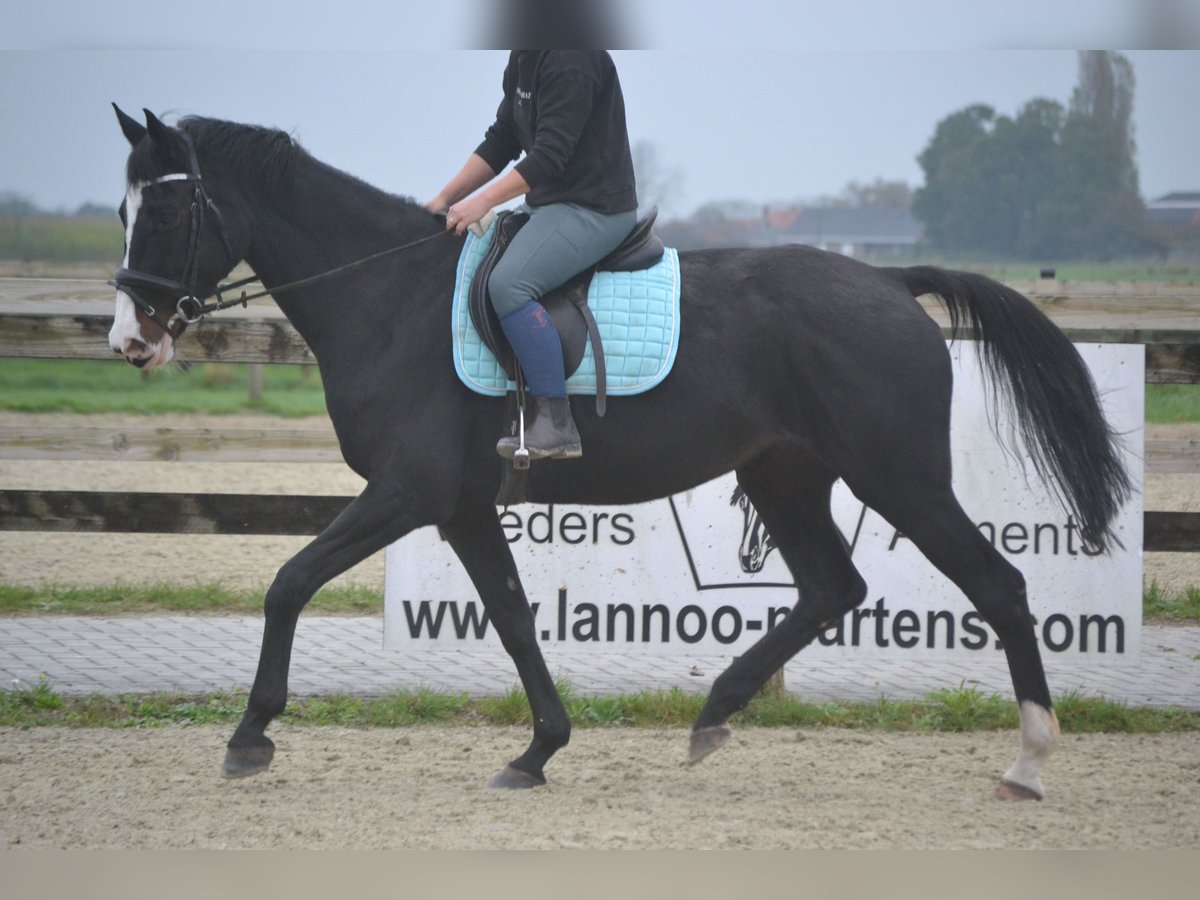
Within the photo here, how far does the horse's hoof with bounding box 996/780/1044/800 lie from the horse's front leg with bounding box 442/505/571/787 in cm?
162

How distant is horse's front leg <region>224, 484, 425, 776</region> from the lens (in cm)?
456

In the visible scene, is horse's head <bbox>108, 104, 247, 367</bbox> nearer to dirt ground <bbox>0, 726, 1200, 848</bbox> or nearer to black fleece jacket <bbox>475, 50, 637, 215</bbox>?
black fleece jacket <bbox>475, 50, 637, 215</bbox>

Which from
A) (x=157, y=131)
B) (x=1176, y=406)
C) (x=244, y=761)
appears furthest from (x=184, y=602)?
(x=1176, y=406)

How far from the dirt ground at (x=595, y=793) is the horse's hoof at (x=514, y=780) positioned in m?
0.07

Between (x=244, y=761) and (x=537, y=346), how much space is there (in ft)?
5.96

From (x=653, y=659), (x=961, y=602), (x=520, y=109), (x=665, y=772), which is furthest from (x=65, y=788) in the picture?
(x=961, y=602)

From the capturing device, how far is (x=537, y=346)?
14.9 ft

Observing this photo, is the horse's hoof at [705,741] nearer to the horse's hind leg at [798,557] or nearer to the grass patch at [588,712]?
the horse's hind leg at [798,557]

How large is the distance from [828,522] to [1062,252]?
27.2 metres

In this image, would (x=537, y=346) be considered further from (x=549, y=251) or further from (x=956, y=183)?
(x=956, y=183)

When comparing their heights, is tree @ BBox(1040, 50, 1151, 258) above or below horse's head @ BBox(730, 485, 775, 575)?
above

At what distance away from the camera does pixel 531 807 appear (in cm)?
455

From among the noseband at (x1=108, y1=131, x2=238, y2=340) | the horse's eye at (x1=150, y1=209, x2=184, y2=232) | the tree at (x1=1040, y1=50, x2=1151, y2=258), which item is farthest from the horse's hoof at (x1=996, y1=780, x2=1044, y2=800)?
the tree at (x1=1040, y1=50, x2=1151, y2=258)

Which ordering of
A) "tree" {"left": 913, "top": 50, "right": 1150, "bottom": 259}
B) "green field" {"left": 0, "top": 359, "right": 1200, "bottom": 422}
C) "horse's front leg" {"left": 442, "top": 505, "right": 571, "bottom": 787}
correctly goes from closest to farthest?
"horse's front leg" {"left": 442, "top": 505, "right": 571, "bottom": 787}
"green field" {"left": 0, "top": 359, "right": 1200, "bottom": 422}
"tree" {"left": 913, "top": 50, "right": 1150, "bottom": 259}
